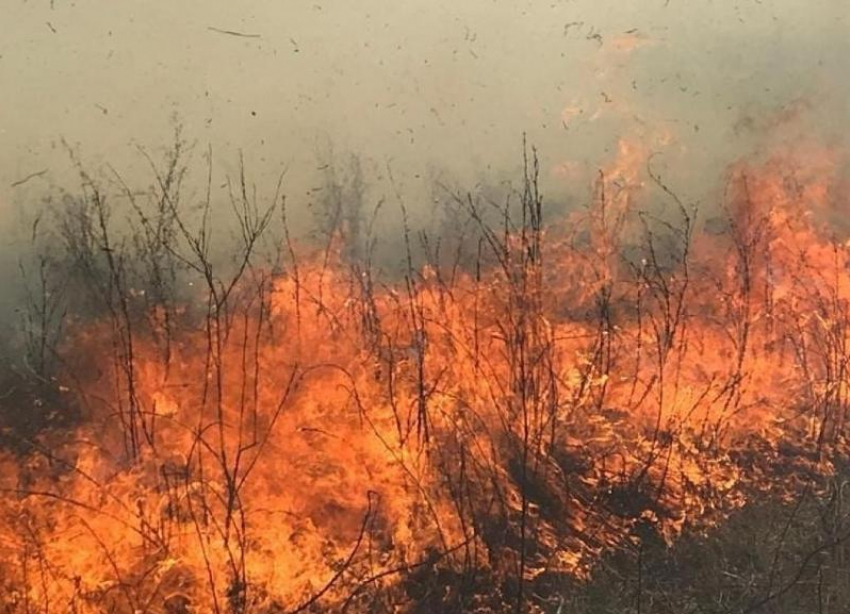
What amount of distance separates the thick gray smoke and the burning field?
10cm

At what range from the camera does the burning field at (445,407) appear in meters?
2.37

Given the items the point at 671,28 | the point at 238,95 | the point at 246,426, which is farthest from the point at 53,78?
the point at 671,28

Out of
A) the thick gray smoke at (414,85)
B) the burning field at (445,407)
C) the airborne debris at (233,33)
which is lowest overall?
the burning field at (445,407)

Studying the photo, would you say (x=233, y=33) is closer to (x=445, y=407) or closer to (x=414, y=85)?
(x=414, y=85)

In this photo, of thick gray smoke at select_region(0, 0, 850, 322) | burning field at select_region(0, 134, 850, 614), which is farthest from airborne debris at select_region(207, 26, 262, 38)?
burning field at select_region(0, 134, 850, 614)

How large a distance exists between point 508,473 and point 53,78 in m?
1.69

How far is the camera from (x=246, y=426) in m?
2.45

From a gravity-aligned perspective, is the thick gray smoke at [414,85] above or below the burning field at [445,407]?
above

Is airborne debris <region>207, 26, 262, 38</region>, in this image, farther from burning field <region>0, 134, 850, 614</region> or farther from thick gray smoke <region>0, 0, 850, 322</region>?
burning field <region>0, 134, 850, 614</region>

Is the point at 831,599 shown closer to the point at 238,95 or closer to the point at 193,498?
the point at 193,498

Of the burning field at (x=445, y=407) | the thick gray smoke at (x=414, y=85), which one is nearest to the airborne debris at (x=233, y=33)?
the thick gray smoke at (x=414, y=85)

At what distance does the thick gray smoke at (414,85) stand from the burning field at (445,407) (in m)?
0.10

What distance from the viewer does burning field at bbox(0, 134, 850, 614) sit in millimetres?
2367

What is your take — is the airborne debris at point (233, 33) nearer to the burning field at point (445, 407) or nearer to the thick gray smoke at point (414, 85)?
the thick gray smoke at point (414, 85)
